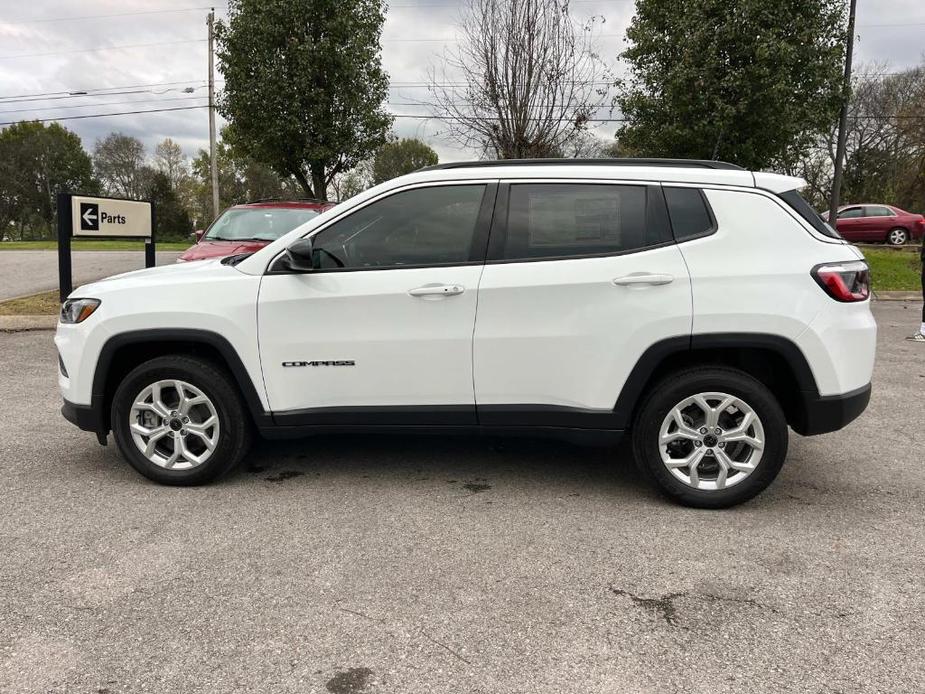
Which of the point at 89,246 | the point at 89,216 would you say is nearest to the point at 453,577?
the point at 89,216

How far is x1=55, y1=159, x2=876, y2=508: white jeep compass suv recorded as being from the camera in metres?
3.62

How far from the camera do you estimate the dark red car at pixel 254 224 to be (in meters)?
8.88

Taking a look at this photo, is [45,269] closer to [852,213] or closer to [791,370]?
[791,370]

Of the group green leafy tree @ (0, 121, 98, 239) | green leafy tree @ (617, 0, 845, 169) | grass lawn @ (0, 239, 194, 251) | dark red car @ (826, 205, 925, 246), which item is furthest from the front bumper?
green leafy tree @ (0, 121, 98, 239)

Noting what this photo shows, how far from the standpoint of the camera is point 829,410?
3.64 meters

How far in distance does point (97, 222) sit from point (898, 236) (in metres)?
22.9

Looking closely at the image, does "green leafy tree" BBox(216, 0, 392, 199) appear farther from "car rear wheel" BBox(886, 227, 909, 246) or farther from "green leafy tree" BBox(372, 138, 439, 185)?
"green leafy tree" BBox(372, 138, 439, 185)

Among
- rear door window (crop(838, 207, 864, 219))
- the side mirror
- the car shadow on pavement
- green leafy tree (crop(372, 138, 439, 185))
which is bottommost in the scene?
the car shadow on pavement

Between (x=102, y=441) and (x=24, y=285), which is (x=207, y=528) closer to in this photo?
(x=102, y=441)

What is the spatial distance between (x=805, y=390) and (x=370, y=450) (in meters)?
2.69

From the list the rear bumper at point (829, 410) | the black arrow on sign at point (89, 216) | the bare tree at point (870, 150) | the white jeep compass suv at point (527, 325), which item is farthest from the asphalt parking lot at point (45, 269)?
the bare tree at point (870, 150)

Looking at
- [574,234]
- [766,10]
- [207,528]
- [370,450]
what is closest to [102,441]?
[207,528]

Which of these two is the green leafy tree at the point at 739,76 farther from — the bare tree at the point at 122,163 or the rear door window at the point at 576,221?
the bare tree at the point at 122,163

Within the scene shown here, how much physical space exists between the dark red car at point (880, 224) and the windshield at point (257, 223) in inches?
756
